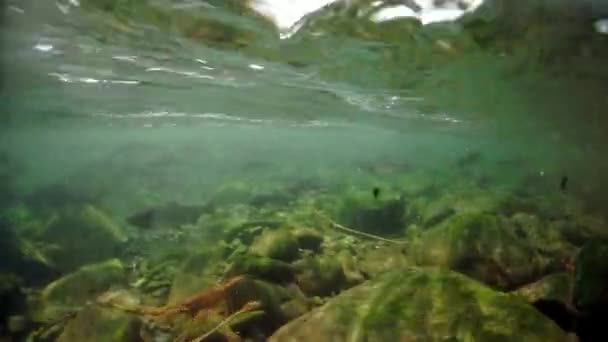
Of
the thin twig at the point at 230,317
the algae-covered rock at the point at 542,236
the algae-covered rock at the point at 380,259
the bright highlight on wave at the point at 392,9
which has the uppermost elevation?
the bright highlight on wave at the point at 392,9

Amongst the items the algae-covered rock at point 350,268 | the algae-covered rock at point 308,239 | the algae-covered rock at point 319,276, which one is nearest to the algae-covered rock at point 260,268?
the algae-covered rock at point 319,276

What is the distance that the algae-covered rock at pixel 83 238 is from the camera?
472 inches

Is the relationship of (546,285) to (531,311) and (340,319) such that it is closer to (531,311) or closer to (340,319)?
(531,311)

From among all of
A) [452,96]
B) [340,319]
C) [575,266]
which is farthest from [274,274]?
[452,96]

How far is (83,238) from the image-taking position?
42.1ft

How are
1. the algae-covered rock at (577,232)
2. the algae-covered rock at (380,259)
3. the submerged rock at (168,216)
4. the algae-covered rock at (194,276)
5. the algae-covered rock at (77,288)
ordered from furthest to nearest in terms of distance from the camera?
the submerged rock at (168,216), the algae-covered rock at (577,232), the algae-covered rock at (380,259), the algae-covered rock at (77,288), the algae-covered rock at (194,276)

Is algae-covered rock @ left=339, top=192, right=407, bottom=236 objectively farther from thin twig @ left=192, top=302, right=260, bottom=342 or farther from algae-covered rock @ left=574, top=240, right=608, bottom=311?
thin twig @ left=192, top=302, right=260, bottom=342

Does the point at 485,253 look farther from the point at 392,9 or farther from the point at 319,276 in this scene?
the point at 392,9

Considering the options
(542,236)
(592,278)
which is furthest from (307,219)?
(592,278)

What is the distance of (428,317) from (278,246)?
3.73m

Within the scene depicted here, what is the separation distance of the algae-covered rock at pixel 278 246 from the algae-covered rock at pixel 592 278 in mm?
5331

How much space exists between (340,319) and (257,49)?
7975 mm

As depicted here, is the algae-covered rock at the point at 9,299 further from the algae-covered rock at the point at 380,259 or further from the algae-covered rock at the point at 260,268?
the algae-covered rock at the point at 380,259

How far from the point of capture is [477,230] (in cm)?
903
